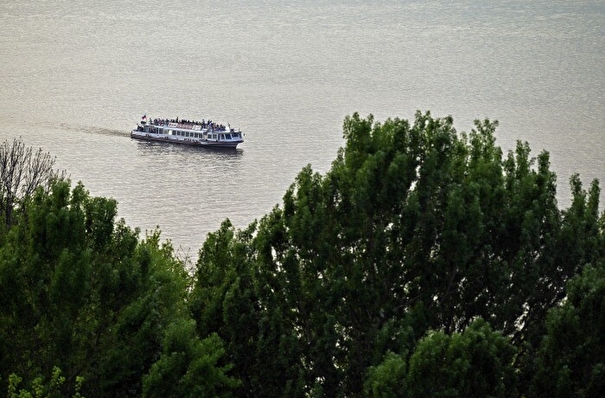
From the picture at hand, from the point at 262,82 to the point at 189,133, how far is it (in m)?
13.0

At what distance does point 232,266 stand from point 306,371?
2.67m

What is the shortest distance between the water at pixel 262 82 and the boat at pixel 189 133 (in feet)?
2.04

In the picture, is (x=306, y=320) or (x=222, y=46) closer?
(x=306, y=320)

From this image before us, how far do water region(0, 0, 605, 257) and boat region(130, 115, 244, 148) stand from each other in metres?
0.62

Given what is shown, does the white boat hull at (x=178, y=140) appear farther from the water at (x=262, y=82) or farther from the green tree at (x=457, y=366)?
the green tree at (x=457, y=366)

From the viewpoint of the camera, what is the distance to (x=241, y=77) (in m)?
77.5

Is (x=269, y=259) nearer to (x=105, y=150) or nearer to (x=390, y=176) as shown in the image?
(x=390, y=176)

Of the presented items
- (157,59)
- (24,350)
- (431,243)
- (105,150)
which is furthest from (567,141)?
(24,350)

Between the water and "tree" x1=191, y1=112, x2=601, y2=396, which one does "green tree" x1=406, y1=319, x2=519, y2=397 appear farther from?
the water

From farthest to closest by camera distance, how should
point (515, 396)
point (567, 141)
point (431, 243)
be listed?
point (567, 141) < point (431, 243) < point (515, 396)

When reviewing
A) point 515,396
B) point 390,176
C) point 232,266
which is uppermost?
point 390,176

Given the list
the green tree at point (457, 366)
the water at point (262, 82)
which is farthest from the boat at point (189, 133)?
the green tree at point (457, 366)

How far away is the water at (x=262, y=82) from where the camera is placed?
56.2 meters

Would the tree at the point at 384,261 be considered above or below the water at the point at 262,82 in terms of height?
below
